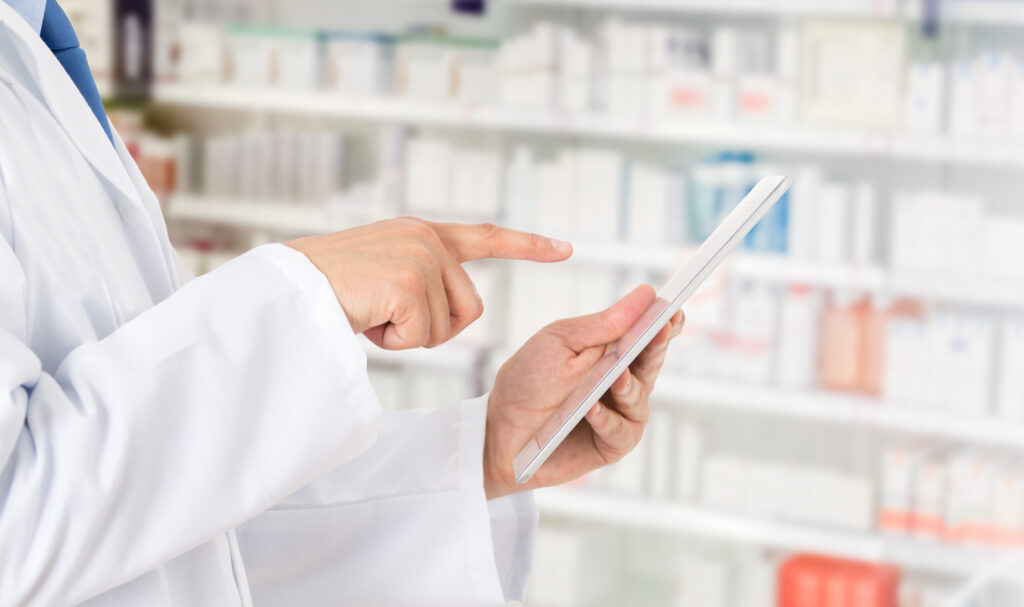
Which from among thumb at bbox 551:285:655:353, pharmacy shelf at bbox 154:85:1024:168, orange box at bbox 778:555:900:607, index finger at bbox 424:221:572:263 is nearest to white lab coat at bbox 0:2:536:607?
index finger at bbox 424:221:572:263

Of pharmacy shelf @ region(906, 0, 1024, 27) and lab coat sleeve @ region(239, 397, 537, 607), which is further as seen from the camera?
Answer: pharmacy shelf @ region(906, 0, 1024, 27)

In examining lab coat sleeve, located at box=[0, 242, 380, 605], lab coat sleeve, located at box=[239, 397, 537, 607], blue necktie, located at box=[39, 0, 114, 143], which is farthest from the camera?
lab coat sleeve, located at box=[239, 397, 537, 607]

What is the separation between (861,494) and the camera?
2.38 meters

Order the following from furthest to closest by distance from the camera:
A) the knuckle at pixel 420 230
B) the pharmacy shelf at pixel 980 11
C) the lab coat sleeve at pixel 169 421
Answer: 1. the pharmacy shelf at pixel 980 11
2. the knuckle at pixel 420 230
3. the lab coat sleeve at pixel 169 421

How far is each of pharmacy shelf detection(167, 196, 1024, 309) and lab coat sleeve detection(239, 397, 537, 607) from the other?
1.61m

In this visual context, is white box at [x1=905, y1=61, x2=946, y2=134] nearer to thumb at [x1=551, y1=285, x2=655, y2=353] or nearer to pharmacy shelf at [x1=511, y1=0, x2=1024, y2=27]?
pharmacy shelf at [x1=511, y1=0, x2=1024, y2=27]

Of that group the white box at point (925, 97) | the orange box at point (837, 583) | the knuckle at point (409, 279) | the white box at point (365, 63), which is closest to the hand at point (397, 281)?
the knuckle at point (409, 279)

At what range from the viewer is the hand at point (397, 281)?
0.54 m

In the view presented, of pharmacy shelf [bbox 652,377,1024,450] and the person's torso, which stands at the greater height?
the person's torso

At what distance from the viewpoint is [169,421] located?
49cm

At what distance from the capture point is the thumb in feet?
2.27

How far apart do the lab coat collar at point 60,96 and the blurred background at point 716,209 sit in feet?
6.06

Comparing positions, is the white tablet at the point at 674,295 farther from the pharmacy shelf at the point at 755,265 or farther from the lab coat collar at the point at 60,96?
the pharmacy shelf at the point at 755,265

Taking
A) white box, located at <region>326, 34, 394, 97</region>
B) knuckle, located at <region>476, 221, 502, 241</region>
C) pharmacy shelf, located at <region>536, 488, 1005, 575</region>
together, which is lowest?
pharmacy shelf, located at <region>536, 488, 1005, 575</region>
